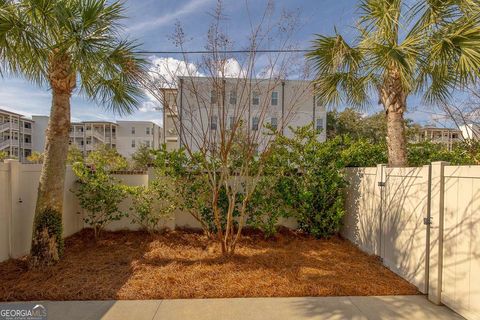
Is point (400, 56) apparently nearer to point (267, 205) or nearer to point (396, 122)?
point (396, 122)

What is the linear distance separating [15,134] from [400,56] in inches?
2054

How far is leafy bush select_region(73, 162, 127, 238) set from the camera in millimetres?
5734

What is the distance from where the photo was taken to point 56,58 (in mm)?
4133

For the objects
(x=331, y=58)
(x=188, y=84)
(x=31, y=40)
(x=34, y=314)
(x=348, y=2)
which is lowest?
(x=34, y=314)

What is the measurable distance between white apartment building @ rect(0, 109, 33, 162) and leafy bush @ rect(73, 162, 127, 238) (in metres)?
40.1

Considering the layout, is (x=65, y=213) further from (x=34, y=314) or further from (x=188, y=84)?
(x=188, y=84)

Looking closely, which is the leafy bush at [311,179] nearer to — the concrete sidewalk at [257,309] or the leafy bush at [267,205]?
the leafy bush at [267,205]

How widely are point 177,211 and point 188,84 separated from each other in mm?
3170

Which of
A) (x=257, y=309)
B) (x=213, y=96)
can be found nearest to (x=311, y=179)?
(x=213, y=96)

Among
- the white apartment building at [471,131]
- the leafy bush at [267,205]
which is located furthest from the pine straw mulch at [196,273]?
the white apartment building at [471,131]

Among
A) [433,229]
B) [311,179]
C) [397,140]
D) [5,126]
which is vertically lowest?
[433,229]

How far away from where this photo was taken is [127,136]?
45.5 metres

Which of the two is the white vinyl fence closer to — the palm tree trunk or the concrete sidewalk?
the concrete sidewalk

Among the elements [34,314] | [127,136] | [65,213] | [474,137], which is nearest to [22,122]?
[127,136]
